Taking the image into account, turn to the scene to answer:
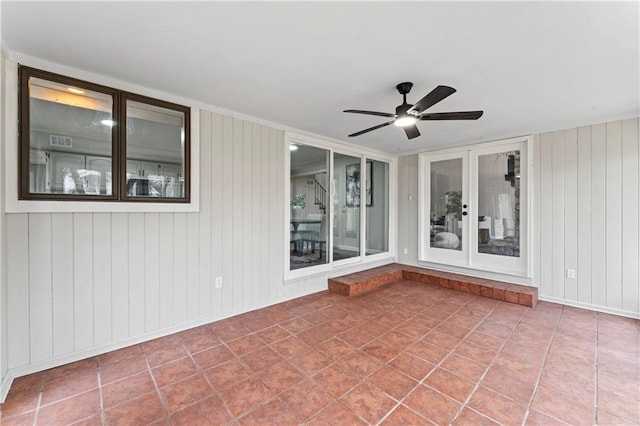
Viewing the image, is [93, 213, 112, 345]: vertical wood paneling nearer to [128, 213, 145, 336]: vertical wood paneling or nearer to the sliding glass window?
[128, 213, 145, 336]: vertical wood paneling

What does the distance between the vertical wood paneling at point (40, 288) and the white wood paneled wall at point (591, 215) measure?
17.8ft

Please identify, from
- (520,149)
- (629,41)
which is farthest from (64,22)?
(520,149)

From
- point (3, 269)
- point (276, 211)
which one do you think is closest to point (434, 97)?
point (276, 211)

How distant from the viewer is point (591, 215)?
3424 millimetres

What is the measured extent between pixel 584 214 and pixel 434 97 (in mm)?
3010

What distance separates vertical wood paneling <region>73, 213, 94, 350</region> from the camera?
226 centimetres

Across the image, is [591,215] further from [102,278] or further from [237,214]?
[102,278]

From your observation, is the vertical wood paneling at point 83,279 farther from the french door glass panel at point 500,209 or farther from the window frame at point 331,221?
the french door glass panel at point 500,209

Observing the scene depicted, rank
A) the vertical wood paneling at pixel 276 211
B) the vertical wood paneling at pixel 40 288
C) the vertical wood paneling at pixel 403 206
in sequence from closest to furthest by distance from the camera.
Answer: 1. the vertical wood paneling at pixel 40 288
2. the vertical wood paneling at pixel 276 211
3. the vertical wood paneling at pixel 403 206

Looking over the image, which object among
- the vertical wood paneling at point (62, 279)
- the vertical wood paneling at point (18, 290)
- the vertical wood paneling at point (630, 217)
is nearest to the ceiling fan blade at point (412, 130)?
the vertical wood paneling at point (630, 217)

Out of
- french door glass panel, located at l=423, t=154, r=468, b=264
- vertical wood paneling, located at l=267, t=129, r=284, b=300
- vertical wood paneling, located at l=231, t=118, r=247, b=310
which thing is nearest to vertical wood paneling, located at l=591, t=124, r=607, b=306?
french door glass panel, located at l=423, t=154, r=468, b=264

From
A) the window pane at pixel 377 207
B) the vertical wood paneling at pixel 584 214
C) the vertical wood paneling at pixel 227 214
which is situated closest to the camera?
the vertical wood paneling at pixel 227 214

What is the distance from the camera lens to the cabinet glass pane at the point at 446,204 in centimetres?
465

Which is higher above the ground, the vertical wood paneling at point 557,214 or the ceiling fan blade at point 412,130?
the ceiling fan blade at point 412,130
